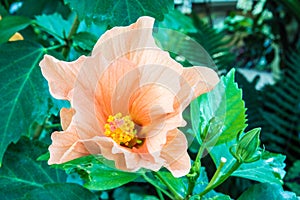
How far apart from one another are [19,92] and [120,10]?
0.45 feet

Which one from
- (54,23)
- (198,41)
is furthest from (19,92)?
(198,41)

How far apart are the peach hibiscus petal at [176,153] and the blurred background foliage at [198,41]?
0.12 metres

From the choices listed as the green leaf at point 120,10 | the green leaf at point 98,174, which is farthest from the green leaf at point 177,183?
the green leaf at point 120,10

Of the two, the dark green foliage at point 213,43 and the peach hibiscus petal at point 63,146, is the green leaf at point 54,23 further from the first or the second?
the dark green foliage at point 213,43

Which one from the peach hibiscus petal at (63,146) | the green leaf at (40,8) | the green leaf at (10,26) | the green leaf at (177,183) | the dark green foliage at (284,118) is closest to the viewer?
the peach hibiscus petal at (63,146)

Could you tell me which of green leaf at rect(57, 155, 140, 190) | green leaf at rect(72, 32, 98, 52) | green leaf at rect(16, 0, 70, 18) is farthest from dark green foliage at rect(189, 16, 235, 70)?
green leaf at rect(57, 155, 140, 190)

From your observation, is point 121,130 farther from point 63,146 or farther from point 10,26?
point 10,26

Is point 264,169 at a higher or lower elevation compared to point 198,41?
higher

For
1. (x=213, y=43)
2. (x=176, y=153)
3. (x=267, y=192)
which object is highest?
(x=176, y=153)

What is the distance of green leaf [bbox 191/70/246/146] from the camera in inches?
13.1

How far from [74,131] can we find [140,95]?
5cm

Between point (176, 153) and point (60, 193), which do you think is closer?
point (176, 153)

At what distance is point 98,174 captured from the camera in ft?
1.20

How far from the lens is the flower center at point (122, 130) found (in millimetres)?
291
